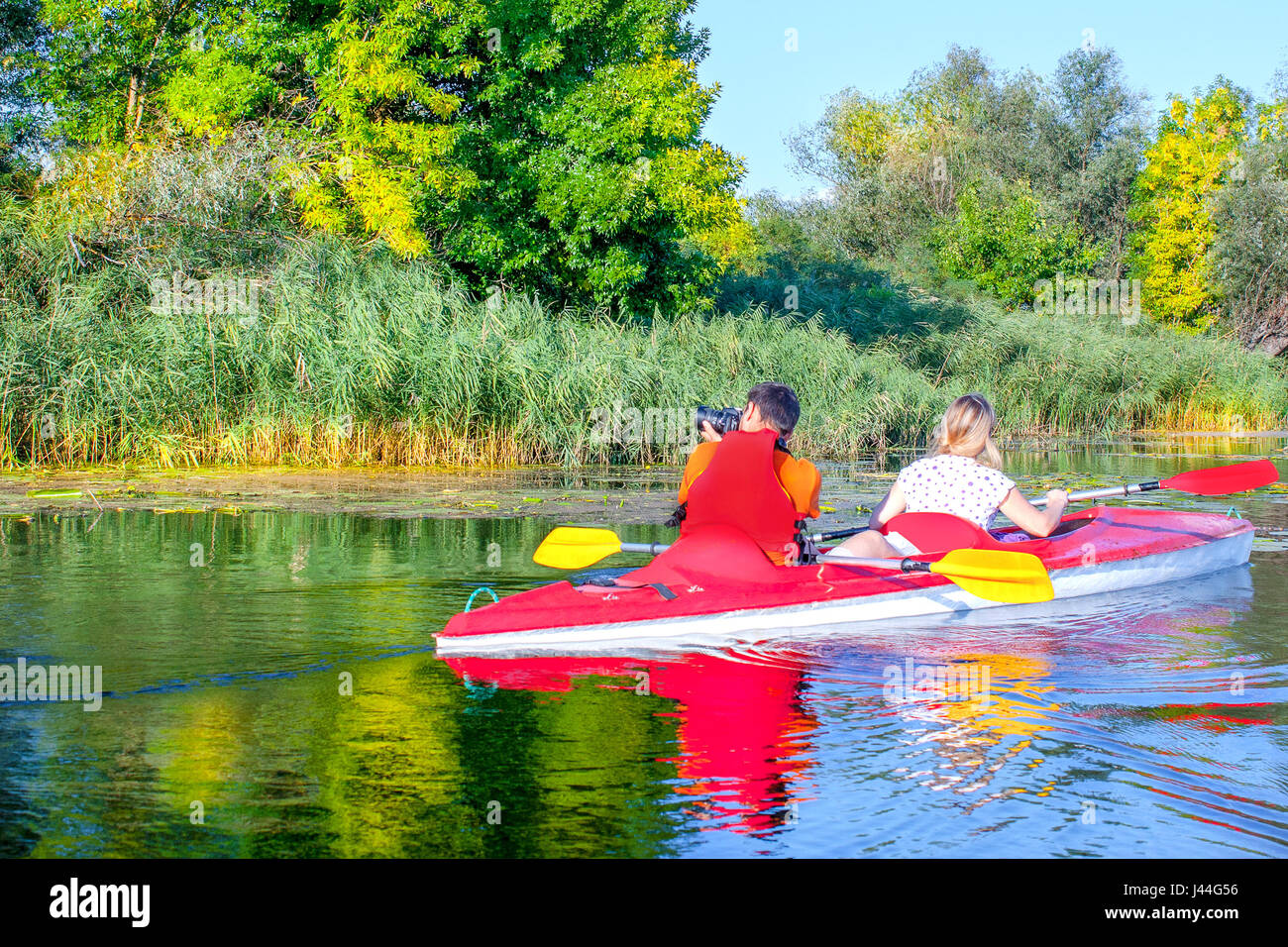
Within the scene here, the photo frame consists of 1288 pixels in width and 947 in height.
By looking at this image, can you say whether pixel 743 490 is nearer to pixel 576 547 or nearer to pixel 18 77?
pixel 576 547

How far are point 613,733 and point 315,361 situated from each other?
383 inches

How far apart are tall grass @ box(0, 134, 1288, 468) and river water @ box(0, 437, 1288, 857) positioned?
560cm

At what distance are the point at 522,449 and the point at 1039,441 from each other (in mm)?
9708

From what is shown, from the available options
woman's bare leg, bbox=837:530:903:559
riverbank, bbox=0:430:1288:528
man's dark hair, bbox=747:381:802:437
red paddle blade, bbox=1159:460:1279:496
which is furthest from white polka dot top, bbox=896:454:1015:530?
riverbank, bbox=0:430:1288:528

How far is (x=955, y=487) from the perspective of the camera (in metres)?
6.71

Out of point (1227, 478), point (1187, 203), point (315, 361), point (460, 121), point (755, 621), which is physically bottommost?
point (755, 621)

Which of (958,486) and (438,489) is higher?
(958,486)

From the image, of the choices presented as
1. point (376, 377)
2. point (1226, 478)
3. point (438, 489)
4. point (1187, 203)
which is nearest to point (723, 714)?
point (1226, 478)

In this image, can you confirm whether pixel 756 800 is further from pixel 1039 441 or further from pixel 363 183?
pixel 1039 441

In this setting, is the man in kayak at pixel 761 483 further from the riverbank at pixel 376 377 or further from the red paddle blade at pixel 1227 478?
the riverbank at pixel 376 377

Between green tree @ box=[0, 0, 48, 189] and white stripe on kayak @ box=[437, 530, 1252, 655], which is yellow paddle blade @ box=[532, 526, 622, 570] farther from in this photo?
green tree @ box=[0, 0, 48, 189]

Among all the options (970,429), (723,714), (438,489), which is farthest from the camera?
(438,489)

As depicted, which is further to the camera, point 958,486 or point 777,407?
point 958,486
